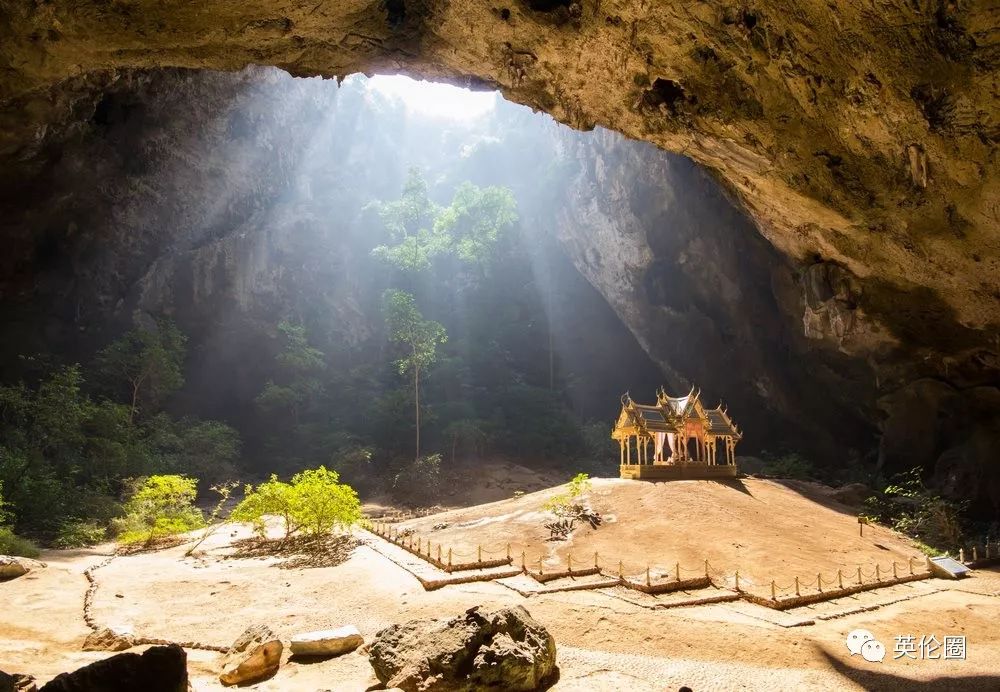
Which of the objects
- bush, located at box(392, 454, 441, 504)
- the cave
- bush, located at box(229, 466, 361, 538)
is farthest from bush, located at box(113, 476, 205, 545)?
bush, located at box(392, 454, 441, 504)

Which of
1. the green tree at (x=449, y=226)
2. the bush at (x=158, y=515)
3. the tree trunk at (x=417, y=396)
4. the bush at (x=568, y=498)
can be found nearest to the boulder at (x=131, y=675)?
the bush at (x=568, y=498)

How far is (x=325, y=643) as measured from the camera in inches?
283

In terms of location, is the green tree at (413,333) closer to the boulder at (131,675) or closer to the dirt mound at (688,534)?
the dirt mound at (688,534)

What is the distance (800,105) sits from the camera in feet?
32.3

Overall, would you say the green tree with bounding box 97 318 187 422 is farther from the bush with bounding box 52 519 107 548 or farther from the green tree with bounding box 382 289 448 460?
the bush with bounding box 52 519 107 548

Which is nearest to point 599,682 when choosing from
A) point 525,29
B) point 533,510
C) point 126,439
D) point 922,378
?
point 533,510

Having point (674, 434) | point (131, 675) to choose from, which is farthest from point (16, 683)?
point (674, 434)

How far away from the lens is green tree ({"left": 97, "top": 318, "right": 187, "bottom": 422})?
84.1ft

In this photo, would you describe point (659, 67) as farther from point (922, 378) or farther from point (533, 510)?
point (922, 378)

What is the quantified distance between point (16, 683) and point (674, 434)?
16337 mm

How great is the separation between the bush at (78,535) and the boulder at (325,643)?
36.7 ft

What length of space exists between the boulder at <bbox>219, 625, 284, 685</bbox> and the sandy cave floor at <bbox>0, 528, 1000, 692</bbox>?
17 cm

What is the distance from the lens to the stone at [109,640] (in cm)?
720

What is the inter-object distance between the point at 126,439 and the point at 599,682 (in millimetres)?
21820
